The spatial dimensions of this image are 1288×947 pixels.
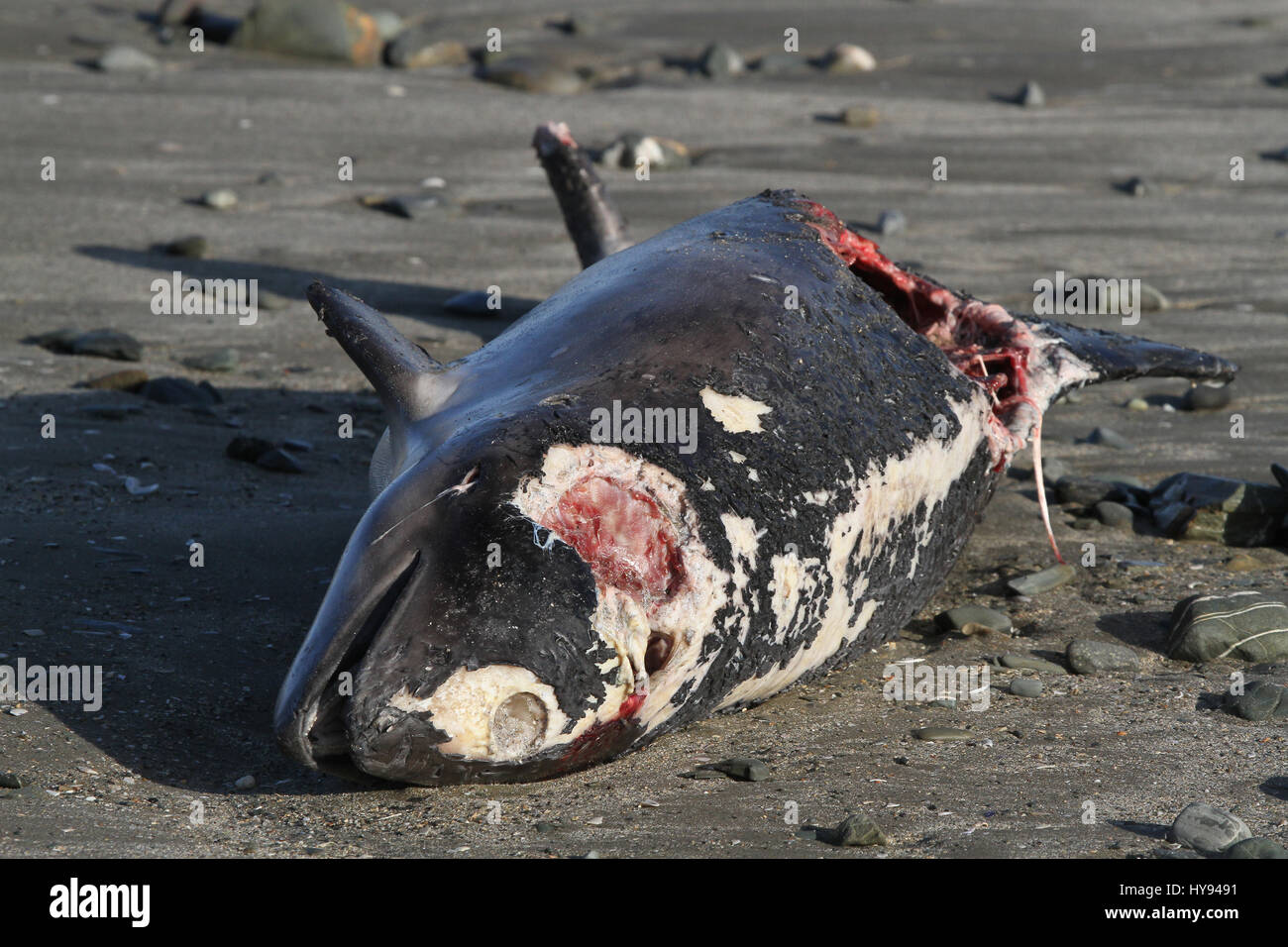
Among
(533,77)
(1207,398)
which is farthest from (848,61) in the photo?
(1207,398)

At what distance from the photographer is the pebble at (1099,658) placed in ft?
13.9

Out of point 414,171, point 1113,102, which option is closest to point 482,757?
point 414,171

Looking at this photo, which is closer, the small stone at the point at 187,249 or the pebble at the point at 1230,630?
the pebble at the point at 1230,630

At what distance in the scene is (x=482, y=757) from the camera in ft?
9.84

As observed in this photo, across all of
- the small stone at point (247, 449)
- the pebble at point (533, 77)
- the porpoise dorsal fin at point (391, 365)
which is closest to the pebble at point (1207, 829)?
the porpoise dorsal fin at point (391, 365)

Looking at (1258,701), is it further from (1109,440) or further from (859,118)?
(859,118)

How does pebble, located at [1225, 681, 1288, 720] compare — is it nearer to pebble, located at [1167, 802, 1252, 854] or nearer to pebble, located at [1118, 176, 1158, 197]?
pebble, located at [1167, 802, 1252, 854]

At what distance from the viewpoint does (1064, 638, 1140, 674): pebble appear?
423 centimetres

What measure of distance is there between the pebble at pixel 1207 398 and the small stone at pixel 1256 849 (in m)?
3.90

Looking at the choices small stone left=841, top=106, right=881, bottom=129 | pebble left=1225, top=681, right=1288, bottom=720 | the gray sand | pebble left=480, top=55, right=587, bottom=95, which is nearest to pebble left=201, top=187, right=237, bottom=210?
the gray sand

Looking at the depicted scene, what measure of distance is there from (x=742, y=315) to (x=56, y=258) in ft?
18.1

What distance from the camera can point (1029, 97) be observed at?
12242mm

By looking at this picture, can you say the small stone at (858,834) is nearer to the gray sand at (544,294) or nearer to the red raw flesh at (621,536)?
the gray sand at (544,294)
